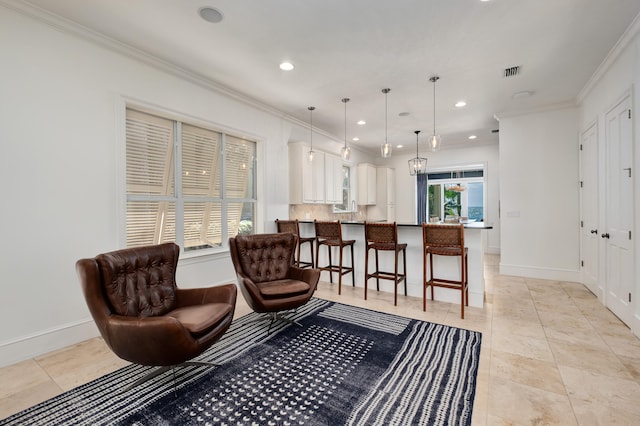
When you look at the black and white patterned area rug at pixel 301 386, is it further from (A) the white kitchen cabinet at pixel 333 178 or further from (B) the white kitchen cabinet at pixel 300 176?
(A) the white kitchen cabinet at pixel 333 178

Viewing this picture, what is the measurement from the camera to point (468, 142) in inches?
295

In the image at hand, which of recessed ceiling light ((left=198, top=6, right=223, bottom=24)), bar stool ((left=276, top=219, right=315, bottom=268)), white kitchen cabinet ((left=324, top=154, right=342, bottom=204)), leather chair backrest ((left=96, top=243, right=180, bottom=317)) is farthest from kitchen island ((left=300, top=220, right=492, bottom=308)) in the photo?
recessed ceiling light ((left=198, top=6, right=223, bottom=24))

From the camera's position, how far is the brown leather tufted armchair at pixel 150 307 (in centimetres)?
189

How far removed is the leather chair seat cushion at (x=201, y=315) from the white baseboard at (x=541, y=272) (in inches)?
199

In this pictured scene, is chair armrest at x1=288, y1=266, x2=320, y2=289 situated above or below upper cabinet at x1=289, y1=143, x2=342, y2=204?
below

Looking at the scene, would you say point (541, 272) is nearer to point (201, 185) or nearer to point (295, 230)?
point (295, 230)

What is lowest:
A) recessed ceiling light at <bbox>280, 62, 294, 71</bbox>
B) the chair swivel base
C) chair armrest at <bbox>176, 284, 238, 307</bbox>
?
the chair swivel base

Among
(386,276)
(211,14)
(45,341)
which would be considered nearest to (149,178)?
(45,341)

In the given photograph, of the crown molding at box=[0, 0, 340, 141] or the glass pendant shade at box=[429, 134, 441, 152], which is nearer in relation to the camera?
the crown molding at box=[0, 0, 340, 141]

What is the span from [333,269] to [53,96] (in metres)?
3.86

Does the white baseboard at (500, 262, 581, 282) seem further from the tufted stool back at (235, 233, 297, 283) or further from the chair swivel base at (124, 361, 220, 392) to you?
the chair swivel base at (124, 361, 220, 392)

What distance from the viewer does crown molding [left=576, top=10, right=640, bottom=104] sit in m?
2.72

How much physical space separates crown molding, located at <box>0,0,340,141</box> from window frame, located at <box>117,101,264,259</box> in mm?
485

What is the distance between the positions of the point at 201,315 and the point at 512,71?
175 inches
